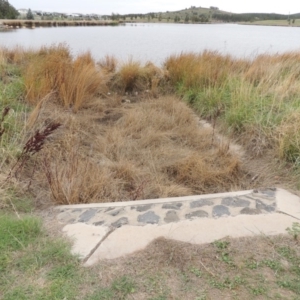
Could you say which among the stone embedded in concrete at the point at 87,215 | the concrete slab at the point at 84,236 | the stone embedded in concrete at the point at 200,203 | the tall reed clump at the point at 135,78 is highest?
the tall reed clump at the point at 135,78

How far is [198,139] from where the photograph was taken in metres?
3.64

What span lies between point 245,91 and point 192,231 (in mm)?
2671

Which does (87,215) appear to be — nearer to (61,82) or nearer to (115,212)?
(115,212)

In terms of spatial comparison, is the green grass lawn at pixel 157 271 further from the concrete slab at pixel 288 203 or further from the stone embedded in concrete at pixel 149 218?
the concrete slab at pixel 288 203

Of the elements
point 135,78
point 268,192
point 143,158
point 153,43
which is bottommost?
point 143,158

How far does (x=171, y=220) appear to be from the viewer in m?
1.92

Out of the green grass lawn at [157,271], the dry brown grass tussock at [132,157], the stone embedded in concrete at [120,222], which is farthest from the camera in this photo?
the dry brown grass tussock at [132,157]

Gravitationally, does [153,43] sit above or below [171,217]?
above

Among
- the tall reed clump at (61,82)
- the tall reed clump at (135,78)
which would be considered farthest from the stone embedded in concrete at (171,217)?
the tall reed clump at (135,78)

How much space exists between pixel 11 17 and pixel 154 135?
3833 centimetres

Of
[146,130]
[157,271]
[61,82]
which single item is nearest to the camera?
[157,271]

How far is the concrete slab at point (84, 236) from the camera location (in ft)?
5.40

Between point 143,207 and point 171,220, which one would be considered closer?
point 171,220

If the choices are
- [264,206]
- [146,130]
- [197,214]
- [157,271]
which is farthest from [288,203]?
[146,130]
